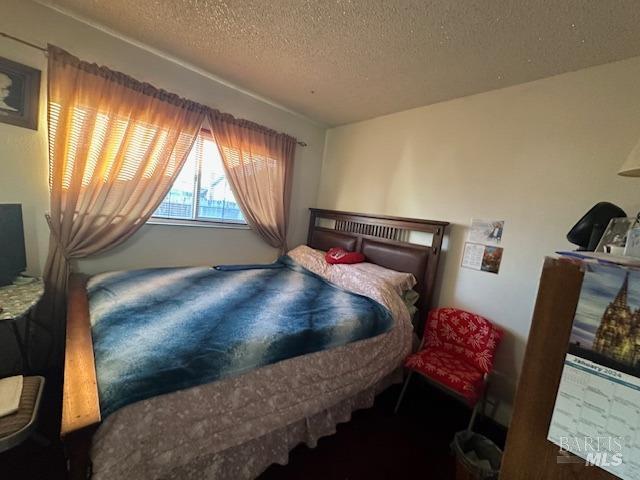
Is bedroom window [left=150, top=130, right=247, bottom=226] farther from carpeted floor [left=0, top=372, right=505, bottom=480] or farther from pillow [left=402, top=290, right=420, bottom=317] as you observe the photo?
pillow [left=402, top=290, right=420, bottom=317]

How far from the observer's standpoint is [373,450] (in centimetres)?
169

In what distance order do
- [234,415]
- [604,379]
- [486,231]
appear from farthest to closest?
[486,231] → [234,415] → [604,379]

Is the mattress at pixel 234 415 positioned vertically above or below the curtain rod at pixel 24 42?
below

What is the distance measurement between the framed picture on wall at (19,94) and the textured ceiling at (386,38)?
510 millimetres

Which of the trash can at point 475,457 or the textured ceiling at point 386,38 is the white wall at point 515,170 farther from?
the trash can at point 475,457

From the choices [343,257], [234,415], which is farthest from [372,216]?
[234,415]

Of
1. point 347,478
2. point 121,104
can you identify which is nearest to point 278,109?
point 121,104

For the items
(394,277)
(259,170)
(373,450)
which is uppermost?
(259,170)

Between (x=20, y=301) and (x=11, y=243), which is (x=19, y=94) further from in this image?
(x=20, y=301)

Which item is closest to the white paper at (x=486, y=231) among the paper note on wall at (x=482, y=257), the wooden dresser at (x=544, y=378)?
the paper note on wall at (x=482, y=257)

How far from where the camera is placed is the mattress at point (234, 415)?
3.13 ft

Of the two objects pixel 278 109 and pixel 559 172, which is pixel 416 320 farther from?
pixel 278 109

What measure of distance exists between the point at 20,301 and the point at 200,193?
5.05ft

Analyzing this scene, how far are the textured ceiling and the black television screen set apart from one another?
55.7 inches
